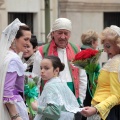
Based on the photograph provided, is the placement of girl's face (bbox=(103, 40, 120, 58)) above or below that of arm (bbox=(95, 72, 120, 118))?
above

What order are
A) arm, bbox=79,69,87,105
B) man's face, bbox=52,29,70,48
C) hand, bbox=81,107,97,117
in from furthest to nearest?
arm, bbox=79,69,87,105 → man's face, bbox=52,29,70,48 → hand, bbox=81,107,97,117

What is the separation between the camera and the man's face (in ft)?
28.9

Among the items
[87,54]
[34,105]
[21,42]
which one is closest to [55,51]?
[87,54]

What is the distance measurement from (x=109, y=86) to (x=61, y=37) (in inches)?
68.8

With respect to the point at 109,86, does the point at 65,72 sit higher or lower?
lower

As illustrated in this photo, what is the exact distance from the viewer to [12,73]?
24.3ft

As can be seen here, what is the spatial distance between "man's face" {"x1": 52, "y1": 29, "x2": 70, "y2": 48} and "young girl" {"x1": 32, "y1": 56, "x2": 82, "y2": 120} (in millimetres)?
1256

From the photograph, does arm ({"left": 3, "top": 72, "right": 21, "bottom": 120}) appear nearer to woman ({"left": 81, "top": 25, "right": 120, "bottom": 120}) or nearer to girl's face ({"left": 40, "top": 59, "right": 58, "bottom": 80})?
girl's face ({"left": 40, "top": 59, "right": 58, "bottom": 80})

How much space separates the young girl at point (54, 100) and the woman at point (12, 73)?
221 mm

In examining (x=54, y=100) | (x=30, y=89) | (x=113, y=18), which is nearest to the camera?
(x=54, y=100)

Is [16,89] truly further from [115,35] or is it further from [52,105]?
[115,35]

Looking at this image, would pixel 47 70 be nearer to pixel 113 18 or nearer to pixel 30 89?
pixel 30 89

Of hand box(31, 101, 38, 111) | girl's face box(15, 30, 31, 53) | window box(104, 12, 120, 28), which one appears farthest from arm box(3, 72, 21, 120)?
window box(104, 12, 120, 28)

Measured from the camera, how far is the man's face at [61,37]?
880 centimetres
